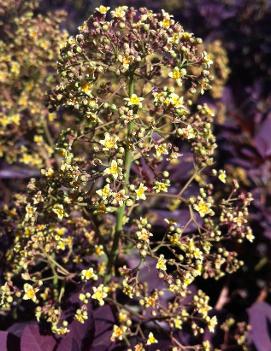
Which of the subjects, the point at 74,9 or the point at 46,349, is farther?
the point at 74,9

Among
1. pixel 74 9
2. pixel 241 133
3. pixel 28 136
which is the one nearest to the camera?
pixel 28 136

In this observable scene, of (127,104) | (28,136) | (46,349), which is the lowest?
(46,349)

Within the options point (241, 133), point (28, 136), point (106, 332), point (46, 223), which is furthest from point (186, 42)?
point (241, 133)

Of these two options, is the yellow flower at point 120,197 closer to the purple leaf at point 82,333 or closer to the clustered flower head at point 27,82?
the purple leaf at point 82,333

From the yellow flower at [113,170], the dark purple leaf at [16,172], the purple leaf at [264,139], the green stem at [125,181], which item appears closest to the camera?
the yellow flower at [113,170]

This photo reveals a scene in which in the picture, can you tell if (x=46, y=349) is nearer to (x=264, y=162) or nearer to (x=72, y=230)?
(x=72, y=230)

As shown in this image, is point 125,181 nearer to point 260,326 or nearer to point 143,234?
point 143,234

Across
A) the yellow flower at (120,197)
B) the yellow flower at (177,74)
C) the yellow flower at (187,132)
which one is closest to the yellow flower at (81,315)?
the yellow flower at (120,197)
